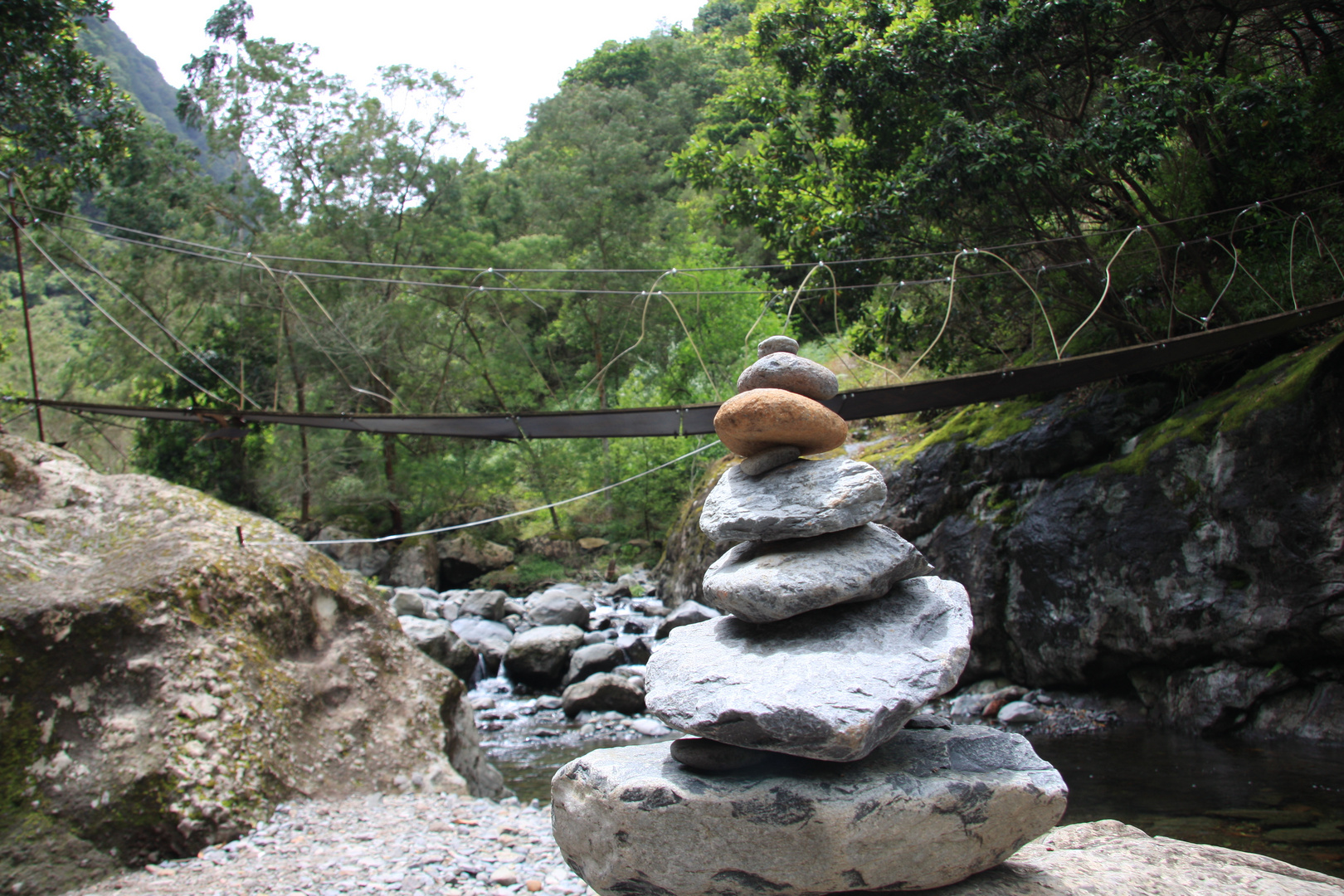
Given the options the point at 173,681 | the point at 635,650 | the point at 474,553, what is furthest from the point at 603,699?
the point at 474,553

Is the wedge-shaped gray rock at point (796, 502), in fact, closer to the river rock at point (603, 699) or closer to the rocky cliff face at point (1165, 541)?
the rocky cliff face at point (1165, 541)

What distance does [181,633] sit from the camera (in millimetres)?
4266

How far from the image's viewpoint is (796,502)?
3033 mm

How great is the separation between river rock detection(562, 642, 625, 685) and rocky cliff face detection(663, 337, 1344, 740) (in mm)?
3479

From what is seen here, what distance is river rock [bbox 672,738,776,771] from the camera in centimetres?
272

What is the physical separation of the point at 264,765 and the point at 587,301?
546 inches

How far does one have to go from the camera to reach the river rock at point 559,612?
11.3m

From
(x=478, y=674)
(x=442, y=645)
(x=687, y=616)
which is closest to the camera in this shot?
(x=442, y=645)

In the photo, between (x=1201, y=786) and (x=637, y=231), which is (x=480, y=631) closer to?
(x=1201, y=786)

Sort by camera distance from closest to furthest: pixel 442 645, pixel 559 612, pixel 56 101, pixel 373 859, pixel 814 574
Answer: pixel 814 574 < pixel 373 859 < pixel 56 101 < pixel 442 645 < pixel 559 612

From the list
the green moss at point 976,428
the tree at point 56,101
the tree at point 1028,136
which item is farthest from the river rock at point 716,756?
the tree at point 56,101

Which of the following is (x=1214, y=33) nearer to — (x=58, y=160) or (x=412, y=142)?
(x=58, y=160)

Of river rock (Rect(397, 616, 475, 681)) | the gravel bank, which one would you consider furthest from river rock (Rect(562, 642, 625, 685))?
the gravel bank

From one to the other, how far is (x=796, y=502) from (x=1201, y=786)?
13.5 feet
